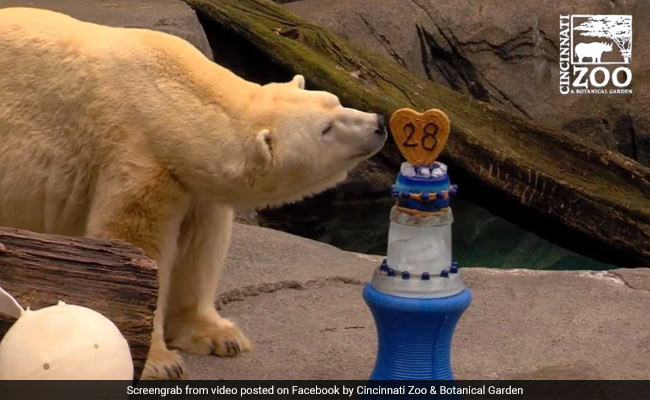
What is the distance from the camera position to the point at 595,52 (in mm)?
8258

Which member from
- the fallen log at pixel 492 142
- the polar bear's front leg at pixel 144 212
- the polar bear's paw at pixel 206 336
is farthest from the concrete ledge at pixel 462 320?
the fallen log at pixel 492 142

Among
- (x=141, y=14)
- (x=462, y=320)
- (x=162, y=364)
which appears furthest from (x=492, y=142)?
(x=162, y=364)

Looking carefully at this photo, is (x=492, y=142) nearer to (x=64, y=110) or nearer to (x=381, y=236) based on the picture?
(x=381, y=236)

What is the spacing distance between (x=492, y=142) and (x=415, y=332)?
10.2 ft

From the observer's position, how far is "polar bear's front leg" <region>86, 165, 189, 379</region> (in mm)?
2818

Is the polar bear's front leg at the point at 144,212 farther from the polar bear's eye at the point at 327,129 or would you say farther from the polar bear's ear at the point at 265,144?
the polar bear's eye at the point at 327,129

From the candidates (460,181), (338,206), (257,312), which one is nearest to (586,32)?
(338,206)

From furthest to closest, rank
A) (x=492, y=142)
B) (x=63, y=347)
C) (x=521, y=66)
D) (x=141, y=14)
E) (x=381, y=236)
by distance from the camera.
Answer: (x=521, y=66)
(x=381, y=236)
(x=141, y=14)
(x=492, y=142)
(x=63, y=347)

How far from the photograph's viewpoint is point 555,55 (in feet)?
26.8

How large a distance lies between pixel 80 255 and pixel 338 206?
454cm

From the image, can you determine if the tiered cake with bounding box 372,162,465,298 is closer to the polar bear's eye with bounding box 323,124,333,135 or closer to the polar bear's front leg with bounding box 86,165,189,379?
the polar bear's eye with bounding box 323,124,333,135

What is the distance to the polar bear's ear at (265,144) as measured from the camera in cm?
276

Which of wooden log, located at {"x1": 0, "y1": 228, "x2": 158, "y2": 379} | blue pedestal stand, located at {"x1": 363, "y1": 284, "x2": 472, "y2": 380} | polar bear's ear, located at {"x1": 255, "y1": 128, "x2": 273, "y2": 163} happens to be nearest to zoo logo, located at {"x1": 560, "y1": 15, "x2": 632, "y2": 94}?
polar bear's ear, located at {"x1": 255, "y1": 128, "x2": 273, "y2": 163}

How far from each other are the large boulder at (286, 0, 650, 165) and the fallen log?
5.85ft
